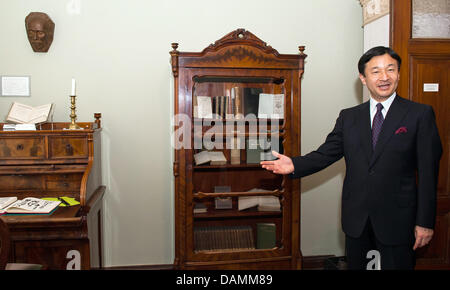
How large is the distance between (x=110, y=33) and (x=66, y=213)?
4.76ft

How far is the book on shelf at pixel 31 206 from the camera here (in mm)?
2043

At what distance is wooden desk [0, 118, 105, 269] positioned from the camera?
6.81 ft

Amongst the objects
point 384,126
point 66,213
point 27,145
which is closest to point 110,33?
point 27,145

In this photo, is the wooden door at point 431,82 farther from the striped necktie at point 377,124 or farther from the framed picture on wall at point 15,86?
the framed picture on wall at point 15,86

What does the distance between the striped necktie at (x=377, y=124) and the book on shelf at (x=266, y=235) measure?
44.6 inches

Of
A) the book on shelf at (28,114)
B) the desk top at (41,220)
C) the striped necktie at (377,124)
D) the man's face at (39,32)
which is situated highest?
the man's face at (39,32)

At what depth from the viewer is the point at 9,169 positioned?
2.26m

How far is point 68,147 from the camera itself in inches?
90.4

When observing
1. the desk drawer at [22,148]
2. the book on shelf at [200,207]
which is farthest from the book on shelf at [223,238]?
the desk drawer at [22,148]

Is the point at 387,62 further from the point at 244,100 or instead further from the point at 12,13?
the point at 12,13

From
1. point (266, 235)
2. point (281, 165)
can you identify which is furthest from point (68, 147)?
point (266, 235)

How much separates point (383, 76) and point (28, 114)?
2322mm

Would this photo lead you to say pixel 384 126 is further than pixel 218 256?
No

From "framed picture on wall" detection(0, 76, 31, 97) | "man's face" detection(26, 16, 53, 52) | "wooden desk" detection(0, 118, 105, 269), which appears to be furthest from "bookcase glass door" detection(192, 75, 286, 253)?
"framed picture on wall" detection(0, 76, 31, 97)
